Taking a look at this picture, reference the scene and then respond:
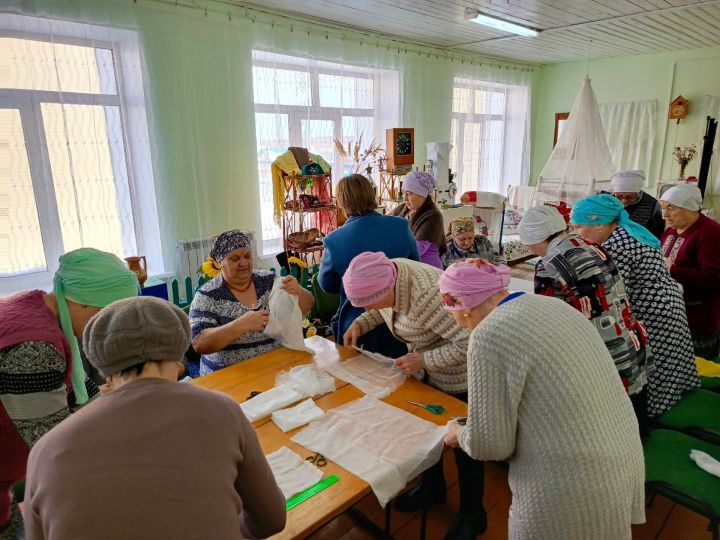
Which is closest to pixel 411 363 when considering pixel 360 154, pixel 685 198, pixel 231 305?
pixel 231 305

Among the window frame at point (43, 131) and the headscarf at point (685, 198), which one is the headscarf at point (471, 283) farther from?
the window frame at point (43, 131)

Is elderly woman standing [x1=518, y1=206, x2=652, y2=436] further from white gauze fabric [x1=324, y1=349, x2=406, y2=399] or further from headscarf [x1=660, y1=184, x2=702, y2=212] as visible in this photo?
headscarf [x1=660, y1=184, x2=702, y2=212]

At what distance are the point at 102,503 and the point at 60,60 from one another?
3.43 m

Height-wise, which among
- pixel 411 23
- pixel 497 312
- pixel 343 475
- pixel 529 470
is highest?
pixel 411 23

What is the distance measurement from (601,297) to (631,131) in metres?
6.21

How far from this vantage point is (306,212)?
4316mm

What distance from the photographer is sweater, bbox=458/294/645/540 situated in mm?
1064

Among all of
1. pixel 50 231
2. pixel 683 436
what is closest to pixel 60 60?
pixel 50 231

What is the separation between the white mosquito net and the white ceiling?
69 centimetres

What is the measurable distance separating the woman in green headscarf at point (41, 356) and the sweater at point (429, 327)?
1.02 meters

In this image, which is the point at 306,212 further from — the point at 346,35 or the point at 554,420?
the point at 554,420

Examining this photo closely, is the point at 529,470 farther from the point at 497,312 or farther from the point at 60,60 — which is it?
the point at 60,60

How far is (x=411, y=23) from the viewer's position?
4680mm

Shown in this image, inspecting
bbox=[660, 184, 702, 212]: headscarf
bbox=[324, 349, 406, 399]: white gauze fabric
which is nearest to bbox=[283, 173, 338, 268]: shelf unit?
bbox=[324, 349, 406, 399]: white gauze fabric
